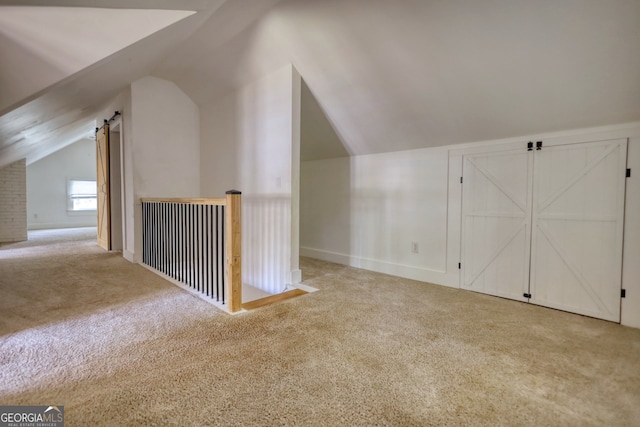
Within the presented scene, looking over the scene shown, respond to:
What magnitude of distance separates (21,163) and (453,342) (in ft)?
28.5

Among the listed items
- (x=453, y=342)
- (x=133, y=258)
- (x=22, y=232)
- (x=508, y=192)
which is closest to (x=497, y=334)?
(x=453, y=342)

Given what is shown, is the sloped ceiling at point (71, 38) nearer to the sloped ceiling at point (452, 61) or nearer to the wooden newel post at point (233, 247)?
the sloped ceiling at point (452, 61)

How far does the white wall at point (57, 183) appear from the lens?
851 centimetres

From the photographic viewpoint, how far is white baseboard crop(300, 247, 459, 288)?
127 inches

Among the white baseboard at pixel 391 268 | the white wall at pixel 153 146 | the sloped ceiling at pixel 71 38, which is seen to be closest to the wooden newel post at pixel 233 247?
the sloped ceiling at pixel 71 38

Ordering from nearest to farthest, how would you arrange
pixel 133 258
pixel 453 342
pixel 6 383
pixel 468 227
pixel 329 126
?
pixel 6 383 → pixel 453 342 → pixel 468 227 → pixel 329 126 → pixel 133 258

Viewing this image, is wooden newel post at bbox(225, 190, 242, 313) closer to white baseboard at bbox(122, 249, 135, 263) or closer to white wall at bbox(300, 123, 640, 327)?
white wall at bbox(300, 123, 640, 327)

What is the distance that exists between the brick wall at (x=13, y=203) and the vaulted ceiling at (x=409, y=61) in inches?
Answer: 128

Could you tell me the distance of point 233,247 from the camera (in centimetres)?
238

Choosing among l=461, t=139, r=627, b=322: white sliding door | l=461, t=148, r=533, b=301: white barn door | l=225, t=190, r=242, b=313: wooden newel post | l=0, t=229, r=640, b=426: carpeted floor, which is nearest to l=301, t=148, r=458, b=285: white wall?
l=461, t=148, r=533, b=301: white barn door

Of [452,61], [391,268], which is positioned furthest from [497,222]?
[452,61]

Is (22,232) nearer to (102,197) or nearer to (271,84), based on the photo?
(102,197)

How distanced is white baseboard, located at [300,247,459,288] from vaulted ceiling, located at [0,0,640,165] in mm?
1455

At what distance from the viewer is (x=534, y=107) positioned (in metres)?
2.39
